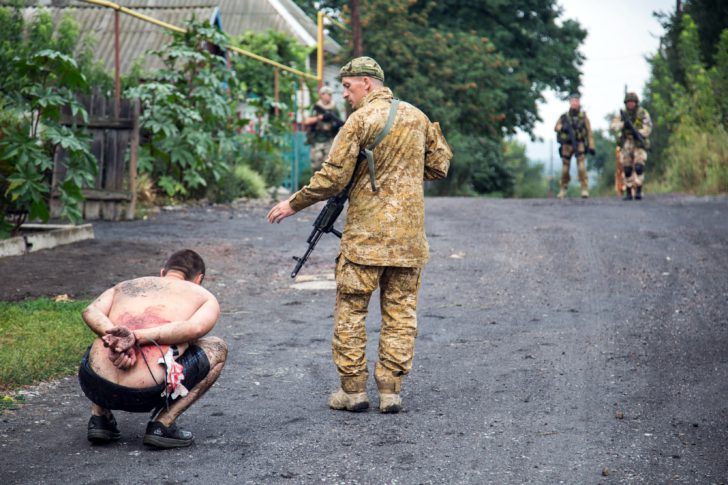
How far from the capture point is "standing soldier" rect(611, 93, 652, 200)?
1883cm

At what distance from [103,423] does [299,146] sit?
66.9 feet

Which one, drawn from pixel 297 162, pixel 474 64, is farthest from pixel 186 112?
pixel 474 64

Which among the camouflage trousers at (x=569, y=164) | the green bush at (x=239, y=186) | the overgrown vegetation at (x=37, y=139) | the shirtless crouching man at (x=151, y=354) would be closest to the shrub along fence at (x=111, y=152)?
the overgrown vegetation at (x=37, y=139)

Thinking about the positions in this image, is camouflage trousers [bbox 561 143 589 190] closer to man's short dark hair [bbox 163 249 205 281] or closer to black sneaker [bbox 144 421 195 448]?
man's short dark hair [bbox 163 249 205 281]

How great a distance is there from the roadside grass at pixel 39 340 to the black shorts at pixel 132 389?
127cm

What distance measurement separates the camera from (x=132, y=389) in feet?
15.2

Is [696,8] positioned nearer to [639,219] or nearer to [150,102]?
[639,219]

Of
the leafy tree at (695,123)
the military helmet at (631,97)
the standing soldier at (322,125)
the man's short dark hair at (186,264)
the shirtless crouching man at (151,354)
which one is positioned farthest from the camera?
the leafy tree at (695,123)

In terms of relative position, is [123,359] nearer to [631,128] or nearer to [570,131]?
[631,128]

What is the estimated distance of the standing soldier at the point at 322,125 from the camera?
20.8 m

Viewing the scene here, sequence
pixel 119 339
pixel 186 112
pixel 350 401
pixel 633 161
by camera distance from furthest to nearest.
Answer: pixel 633 161 < pixel 186 112 < pixel 350 401 < pixel 119 339

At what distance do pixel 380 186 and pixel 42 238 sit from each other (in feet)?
21.8

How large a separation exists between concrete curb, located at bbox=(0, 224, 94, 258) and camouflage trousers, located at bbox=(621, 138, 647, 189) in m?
10.9

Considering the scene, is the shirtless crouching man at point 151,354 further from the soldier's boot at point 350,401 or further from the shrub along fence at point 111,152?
the shrub along fence at point 111,152
